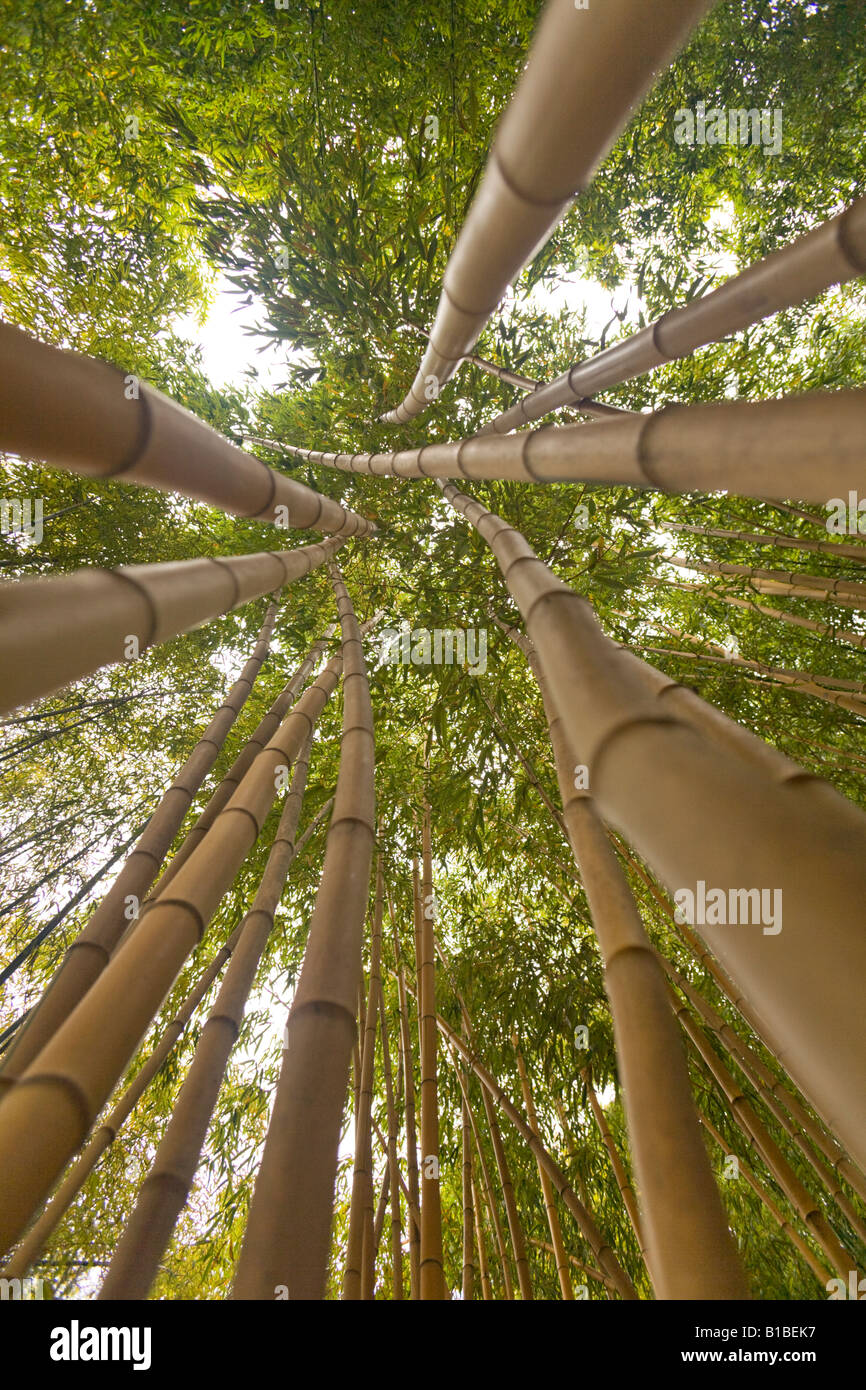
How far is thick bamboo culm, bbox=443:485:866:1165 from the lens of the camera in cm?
45

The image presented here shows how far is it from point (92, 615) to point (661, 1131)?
1052 mm

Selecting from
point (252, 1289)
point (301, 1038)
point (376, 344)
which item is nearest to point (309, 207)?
point (376, 344)

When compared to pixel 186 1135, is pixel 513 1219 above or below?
below

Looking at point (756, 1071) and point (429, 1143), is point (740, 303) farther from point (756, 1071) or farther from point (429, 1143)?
point (756, 1071)

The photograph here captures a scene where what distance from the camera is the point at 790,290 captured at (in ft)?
4.29

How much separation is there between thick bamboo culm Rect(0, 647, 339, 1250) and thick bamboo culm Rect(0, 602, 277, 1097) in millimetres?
395

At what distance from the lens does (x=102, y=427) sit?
34.7 inches

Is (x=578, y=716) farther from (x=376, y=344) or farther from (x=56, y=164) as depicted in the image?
(x=56, y=164)

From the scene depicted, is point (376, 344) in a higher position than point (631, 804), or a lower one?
higher

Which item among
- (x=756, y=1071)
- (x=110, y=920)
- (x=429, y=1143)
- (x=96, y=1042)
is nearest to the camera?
(x=96, y=1042)

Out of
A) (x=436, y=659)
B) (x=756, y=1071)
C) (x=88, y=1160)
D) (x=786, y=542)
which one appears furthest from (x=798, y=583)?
(x=88, y=1160)

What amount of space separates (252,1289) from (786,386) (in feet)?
17.1

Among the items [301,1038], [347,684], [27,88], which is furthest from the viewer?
[27,88]

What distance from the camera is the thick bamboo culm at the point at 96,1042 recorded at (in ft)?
3.04
